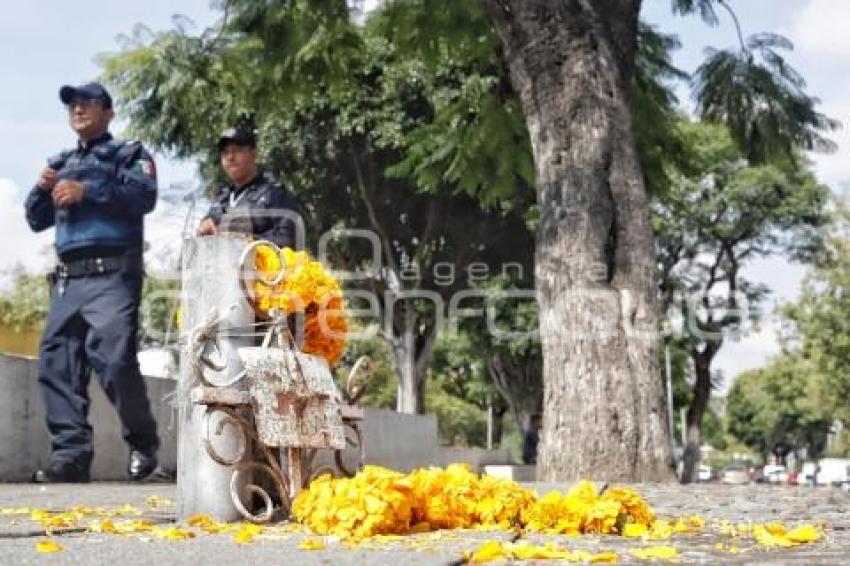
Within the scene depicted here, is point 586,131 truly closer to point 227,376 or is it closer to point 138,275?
point 138,275

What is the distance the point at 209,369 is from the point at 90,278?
9.30ft

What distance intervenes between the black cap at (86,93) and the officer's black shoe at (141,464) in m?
2.07

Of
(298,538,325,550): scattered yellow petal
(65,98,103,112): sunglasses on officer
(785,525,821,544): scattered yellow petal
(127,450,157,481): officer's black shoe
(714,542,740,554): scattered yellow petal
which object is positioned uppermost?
(65,98,103,112): sunglasses on officer

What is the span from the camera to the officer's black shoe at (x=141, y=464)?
7258mm

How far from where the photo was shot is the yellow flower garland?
4.40m

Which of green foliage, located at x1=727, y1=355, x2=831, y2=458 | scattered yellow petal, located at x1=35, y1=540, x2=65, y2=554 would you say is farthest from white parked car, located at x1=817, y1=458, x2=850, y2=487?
scattered yellow petal, located at x1=35, y1=540, x2=65, y2=554

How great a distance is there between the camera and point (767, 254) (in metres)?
31.6

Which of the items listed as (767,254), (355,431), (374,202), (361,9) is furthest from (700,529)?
(767,254)

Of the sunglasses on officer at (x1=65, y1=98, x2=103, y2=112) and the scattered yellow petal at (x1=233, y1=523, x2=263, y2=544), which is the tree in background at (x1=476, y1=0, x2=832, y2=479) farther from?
the scattered yellow petal at (x1=233, y1=523, x2=263, y2=544)

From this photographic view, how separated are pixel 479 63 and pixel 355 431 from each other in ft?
19.9

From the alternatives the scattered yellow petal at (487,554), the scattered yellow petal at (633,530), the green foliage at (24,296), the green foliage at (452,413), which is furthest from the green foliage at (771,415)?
the scattered yellow petal at (487,554)

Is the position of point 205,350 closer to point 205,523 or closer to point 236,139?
point 205,523

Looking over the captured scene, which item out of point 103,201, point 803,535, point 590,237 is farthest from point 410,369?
point 803,535

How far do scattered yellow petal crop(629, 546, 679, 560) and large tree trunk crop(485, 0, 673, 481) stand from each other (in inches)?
163
